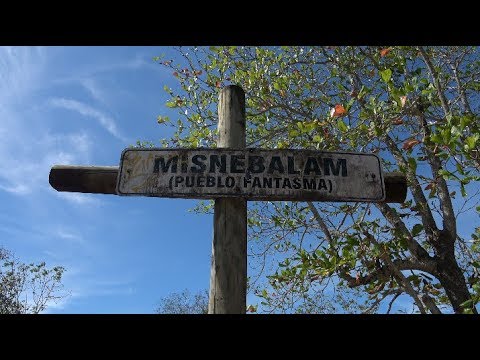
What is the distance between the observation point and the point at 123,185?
2412 mm

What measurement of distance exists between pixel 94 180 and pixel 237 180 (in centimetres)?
94

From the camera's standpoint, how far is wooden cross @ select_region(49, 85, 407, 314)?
2.30 m

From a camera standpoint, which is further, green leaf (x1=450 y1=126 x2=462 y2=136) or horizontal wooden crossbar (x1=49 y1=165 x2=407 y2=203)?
green leaf (x1=450 y1=126 x2=462 y2=136)

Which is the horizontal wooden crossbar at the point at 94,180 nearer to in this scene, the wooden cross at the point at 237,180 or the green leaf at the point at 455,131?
the wooden cross at the point at 237,180

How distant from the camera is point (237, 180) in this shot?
2.33m

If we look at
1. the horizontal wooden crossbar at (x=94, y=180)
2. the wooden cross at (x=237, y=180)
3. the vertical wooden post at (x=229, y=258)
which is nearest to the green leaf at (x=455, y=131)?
the horizontal wooden crossbar at (x=94, y=180)

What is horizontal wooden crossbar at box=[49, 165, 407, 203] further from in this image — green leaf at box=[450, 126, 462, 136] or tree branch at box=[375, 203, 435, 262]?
tree branch at box=[375, 203, 435, 262]

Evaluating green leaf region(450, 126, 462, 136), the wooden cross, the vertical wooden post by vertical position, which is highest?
green leaf region(450, 126, 462, 136)

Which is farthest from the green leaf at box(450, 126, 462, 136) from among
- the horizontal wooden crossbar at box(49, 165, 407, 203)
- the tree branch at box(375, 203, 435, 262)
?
the tree branch at box(375, 203, 435, 262)

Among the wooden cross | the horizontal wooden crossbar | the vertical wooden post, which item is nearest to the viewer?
the vertical wooden post

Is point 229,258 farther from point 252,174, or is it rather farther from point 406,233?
point 406,233

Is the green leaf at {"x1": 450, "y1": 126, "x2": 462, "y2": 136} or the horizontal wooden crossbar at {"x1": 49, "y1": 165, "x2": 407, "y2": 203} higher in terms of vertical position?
the green leaf at {"x1": 450, "y1": 126, "x2": 462, "y2": 136}

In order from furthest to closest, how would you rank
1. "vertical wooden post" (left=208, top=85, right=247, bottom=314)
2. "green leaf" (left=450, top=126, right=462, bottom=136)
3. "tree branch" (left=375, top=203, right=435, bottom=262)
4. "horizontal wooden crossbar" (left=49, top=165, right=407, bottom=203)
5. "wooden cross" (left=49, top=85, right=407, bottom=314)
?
1. "tree branch" (left=375, top=203, right=435, bottom=262)
2. "green leaf" (left=450, top=126, right=462, bottom=136)
3. "horizontal wooden crossbar" (left=49, top=165, right=407, bottom=203)
4. "wooden cross" (left=49, top=85, right=407, bottom=314)
5. "vertical wooden post" (left=208, top=85, right=247, bottom=314)
